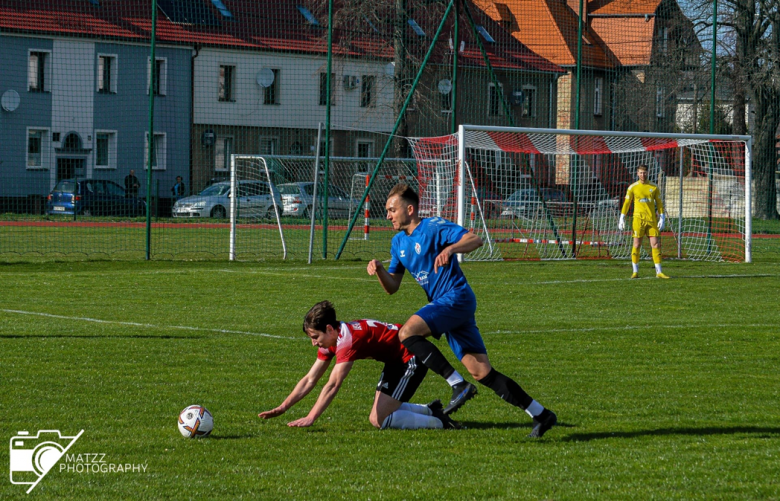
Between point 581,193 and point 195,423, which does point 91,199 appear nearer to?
point 581,193

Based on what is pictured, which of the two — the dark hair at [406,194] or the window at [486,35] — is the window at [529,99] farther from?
the dark hair at [406,194]

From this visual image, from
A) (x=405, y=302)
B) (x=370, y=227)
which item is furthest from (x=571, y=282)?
(x=370, y=227)

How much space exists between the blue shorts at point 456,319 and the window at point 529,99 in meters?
19.6

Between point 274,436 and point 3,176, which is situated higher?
point 3,176

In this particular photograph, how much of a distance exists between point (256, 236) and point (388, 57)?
18.6 ft

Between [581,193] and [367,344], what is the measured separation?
17.6 meters

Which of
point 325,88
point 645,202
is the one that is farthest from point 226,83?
point 645,202

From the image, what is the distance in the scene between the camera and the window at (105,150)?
30531 millimetres

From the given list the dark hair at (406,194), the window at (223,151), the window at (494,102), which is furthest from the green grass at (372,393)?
the window at (223,151)

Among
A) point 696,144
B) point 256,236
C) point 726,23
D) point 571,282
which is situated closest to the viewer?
point 571,282

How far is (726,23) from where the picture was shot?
32.3m

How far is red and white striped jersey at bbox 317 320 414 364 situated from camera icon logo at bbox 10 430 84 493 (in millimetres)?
1671

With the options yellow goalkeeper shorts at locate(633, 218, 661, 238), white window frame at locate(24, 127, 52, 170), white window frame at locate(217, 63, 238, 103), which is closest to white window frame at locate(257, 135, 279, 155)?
white window frame at locate(217, 63, 238, 103)

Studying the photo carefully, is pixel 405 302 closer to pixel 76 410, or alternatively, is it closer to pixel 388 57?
pixel 76 410
